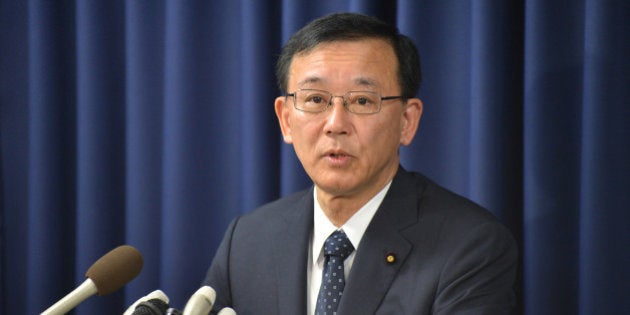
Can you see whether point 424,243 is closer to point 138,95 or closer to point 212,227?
point 212,227

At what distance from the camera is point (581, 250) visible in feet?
6.24

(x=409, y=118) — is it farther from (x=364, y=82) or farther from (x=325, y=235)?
(x=325, y=235)

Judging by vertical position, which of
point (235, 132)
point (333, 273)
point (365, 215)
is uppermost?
point (235, 132)

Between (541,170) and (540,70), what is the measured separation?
0.29 meters

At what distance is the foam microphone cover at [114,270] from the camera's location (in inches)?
46.2

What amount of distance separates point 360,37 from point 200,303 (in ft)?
2.84

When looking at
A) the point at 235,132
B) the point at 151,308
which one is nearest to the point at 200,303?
the point at 151,308

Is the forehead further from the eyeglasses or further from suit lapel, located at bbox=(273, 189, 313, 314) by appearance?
suit lapel, located at bbox=(273, 189, 313, 314)

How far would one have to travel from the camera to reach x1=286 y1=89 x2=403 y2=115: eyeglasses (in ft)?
5.35

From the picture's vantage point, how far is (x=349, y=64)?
5.39ft

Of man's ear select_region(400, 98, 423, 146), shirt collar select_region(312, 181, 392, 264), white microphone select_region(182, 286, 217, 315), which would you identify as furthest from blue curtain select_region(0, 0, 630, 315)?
white microphone select_region(182, 286, 217, 315)

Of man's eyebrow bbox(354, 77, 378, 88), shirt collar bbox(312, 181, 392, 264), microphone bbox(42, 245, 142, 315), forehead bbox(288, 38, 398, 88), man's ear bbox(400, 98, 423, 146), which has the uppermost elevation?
forehead bbox(288, 38, 398, 88)

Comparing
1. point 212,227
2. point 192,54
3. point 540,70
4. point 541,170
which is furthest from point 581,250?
point 192,54

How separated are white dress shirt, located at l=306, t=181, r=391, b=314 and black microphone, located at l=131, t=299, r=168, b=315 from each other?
2.18 ft
